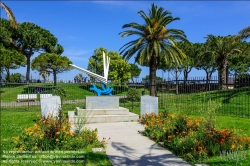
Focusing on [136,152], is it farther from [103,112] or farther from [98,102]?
[98,102]

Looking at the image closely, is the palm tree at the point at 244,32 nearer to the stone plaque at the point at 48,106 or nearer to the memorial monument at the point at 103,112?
the memorial monument at the point at 103,112

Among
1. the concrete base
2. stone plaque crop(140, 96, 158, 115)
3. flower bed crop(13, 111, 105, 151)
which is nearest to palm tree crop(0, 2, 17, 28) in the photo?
the concrete base

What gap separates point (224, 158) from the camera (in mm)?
5238

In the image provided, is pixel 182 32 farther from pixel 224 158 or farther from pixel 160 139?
pixel 224 158

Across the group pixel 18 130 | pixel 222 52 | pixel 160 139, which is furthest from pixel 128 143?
pixel 222 52

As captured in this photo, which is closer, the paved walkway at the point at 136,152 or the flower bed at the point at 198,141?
the paved walkway at the point at 136,152

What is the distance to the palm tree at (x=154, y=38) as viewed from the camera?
21.1 m

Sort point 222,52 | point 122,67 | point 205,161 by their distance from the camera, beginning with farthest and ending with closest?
point 122,67, point 222,52, point 205,161

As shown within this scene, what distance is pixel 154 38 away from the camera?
21359mm

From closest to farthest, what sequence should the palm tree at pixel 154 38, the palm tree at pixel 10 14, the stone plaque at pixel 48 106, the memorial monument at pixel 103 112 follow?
the stone plaque at pixel 48 106 → the memorial monument at pixel 103 112 → the palm tree at pixel 10 14 → the palm tree at pixel 154 38

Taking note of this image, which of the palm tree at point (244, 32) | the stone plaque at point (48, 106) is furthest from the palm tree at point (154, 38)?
the stone plaque at point (48, 106)

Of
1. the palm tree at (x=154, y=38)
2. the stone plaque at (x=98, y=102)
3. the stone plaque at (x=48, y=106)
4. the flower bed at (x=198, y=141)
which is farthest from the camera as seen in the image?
the palm tree at (x=154, y=38)

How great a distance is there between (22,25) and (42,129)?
39.5 m

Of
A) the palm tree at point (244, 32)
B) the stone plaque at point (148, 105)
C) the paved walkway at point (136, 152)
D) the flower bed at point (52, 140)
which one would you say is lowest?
the paved walkway at point (136, 152)
